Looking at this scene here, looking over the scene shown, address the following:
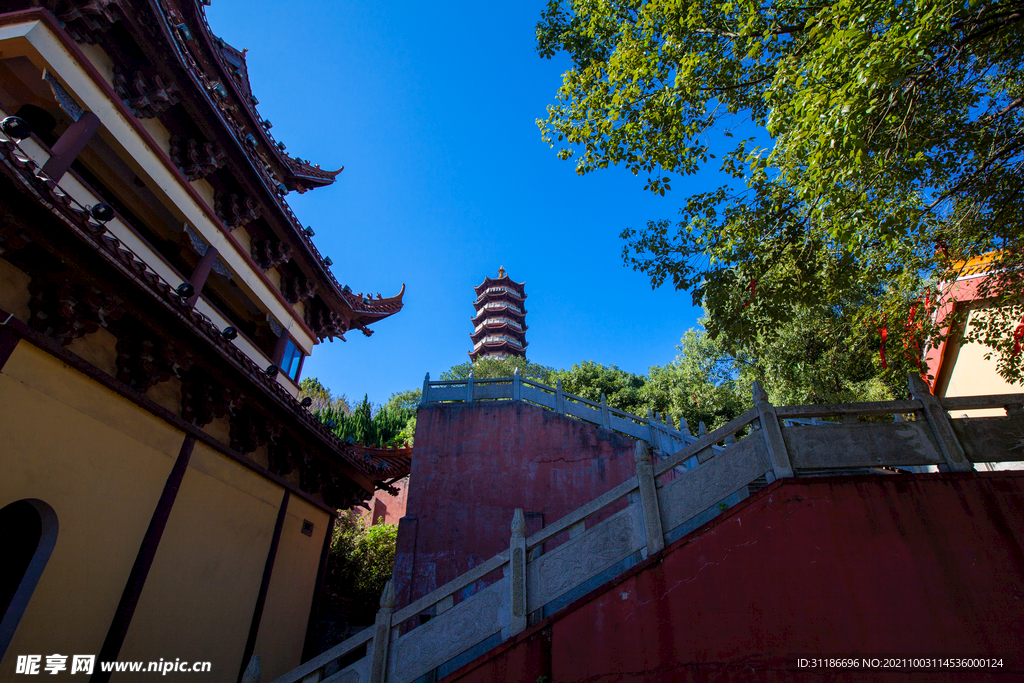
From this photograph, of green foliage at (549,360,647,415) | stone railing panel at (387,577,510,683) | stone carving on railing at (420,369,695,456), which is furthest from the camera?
green foliage at (549,360,647,415)

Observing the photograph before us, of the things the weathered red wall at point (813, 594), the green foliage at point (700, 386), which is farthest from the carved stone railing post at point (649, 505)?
the green foliage at point (700, 386)

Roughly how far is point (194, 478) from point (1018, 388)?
1334cm

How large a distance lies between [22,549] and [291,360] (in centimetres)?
600

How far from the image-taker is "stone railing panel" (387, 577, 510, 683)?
4855mm

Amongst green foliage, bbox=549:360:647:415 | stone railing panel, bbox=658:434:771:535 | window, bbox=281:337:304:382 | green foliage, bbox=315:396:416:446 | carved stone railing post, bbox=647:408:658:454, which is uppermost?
green foliage, bbox=549:360:647:415

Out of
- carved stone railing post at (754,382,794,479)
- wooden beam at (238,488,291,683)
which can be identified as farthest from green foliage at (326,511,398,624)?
carved stone railing post at (754,382,794,479)

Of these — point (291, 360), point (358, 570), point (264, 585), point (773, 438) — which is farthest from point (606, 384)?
point (773, 438)

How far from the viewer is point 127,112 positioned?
22.6 ft

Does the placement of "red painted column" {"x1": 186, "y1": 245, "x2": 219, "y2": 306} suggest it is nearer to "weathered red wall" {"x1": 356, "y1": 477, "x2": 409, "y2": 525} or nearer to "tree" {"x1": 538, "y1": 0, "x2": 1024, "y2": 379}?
"tree" {"x1": 538, "y1": 0, "x2": 1024, "y2": 379}

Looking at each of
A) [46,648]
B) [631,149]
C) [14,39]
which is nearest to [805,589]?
[631,149]

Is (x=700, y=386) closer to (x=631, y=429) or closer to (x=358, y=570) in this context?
(x=631, y=429)

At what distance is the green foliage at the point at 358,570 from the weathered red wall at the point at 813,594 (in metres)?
9.59

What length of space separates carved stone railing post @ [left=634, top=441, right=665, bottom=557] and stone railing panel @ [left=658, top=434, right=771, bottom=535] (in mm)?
73

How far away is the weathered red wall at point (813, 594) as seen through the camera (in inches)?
156
